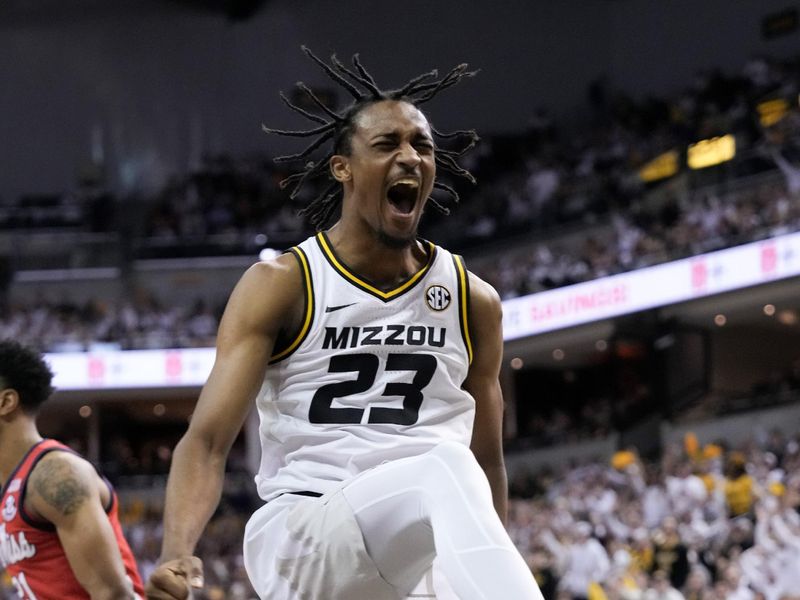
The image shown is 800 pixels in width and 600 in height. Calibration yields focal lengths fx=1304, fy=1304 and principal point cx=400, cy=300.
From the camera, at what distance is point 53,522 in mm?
4746

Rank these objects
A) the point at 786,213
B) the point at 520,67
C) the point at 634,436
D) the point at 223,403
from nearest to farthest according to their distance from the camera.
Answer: the point at 223,403 → the point at 786,213 → the point at 634,436 → the point at 520,67

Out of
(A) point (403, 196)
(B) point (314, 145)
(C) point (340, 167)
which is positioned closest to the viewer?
(A) point (403, 196)

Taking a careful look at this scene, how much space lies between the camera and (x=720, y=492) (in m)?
14.2

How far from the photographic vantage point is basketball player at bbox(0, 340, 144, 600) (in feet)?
15.3

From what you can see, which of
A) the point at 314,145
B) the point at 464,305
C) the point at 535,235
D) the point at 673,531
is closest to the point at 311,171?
the point at 314,145

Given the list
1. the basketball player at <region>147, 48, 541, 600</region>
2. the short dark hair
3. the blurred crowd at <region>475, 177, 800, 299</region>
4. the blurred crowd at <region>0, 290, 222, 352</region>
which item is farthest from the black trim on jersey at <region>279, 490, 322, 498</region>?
the blurred crowd at <region>0, 290, 222, 352</region>

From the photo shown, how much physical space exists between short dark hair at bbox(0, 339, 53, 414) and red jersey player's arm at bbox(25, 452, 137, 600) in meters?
0.40

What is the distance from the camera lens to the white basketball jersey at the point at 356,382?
3.81 m

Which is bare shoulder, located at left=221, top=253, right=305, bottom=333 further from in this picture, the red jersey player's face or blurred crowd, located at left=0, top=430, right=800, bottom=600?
blurred crowd, located at left=0, top=430, right=800, bottom=600

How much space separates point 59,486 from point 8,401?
1.75ft

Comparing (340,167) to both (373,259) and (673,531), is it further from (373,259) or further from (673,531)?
(673,531)

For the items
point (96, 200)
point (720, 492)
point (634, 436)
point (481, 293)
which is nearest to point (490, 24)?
point (96, 200)

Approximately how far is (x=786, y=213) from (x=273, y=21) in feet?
59.7

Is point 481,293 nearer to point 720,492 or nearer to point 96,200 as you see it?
point 720,492
